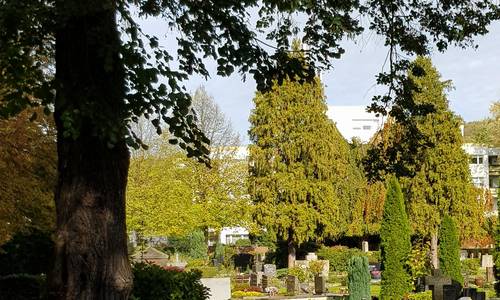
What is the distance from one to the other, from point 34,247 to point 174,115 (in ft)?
25.4

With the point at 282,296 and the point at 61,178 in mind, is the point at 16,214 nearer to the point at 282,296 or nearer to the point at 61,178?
the point at 61,178

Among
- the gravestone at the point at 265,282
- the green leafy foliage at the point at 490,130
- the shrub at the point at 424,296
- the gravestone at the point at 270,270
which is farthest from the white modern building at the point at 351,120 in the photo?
the shrub at the point at 424,296

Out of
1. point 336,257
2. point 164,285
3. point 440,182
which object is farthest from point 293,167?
point 164,285

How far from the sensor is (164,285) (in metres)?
11.4

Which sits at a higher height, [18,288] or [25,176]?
[25,176]

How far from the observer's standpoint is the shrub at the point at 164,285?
11.2 metres

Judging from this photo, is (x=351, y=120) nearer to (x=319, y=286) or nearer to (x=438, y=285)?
(x=319, y=286)

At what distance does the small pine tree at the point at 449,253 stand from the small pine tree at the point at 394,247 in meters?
4.99

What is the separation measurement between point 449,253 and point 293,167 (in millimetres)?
14119

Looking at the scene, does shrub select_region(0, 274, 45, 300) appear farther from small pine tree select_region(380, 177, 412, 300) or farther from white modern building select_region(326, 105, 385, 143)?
white modern building select_region(326, 105, 385, 143)

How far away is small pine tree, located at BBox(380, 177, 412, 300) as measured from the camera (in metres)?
22.5

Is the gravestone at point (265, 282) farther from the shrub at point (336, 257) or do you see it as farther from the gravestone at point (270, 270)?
the shrub at point (336, 257)

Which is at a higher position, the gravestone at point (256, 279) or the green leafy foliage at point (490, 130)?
the green leafy foliage at point (490, 130)

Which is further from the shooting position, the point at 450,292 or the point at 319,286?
the point at 319,286
